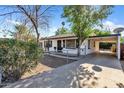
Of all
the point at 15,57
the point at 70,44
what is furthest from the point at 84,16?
the point at 15,57

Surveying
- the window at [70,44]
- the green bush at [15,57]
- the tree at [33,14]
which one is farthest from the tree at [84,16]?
the green bush at [15,57]

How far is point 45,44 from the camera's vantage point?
23219 millimetres

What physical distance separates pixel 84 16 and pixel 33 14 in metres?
5.39

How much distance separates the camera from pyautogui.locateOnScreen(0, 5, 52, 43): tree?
381 inches

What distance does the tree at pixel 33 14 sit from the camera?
968 centimetres

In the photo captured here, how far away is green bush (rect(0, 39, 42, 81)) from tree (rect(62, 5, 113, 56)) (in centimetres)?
730

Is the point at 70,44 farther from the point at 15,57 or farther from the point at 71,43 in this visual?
the point at 15,57

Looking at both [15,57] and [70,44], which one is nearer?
[15,57]

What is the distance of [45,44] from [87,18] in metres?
10.6

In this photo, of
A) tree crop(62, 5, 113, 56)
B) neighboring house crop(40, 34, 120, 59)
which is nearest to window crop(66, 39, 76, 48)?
neighboring house crop(40, 34, 120, 59)

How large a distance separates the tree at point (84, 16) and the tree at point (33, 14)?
3.15 meters

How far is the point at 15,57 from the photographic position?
6.28 meters
